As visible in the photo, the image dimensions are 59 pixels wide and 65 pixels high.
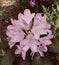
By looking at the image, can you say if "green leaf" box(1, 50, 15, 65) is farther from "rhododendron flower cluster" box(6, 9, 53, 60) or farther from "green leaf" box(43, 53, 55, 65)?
"green leaf" box(43, 53, 55, 65)

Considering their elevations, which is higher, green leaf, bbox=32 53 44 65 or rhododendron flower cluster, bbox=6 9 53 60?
rhododendron flower cluster, bbox=6 9 53 60

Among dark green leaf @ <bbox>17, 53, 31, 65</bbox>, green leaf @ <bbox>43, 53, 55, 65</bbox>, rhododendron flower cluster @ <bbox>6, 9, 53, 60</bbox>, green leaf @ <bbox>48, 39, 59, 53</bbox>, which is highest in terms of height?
rhododendron flower cluster @ <bbox>6, 9, 53, 60</bbox>

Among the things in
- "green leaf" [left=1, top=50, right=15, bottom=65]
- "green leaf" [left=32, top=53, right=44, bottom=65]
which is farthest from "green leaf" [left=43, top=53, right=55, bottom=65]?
"green leaf" [left=1, top=50, right=15, bottom=65]

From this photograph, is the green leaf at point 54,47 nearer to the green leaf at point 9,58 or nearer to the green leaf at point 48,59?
the green leaf at point 48,59

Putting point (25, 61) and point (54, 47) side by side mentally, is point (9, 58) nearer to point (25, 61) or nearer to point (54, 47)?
point (25, 61)

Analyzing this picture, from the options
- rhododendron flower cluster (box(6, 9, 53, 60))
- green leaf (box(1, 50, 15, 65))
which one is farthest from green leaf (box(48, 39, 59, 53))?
green leaf (box(1, 50, 15, 65))

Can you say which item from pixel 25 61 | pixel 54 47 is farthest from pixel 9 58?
pixel 54 47

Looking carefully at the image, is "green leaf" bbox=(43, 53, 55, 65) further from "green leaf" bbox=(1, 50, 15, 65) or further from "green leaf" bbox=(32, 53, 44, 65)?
"green leaf" bbox=(1, 50, 15, 65)

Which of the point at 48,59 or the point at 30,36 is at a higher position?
the point at 30,36

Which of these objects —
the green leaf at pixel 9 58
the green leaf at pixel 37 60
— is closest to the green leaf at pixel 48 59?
the green leaf at pixel 37 60

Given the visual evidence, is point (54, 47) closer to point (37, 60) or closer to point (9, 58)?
point (37, 60)
